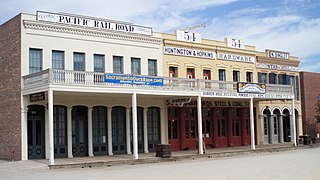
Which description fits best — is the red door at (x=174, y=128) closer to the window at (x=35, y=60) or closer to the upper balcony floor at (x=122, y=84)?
the upper balcony floor at (x=122, y=84)

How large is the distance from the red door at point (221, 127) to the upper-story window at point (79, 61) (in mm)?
11664

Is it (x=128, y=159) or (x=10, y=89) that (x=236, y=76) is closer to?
(x=128, y=159)

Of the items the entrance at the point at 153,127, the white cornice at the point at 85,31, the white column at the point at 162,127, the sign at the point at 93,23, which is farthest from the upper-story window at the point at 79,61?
the white column at the point at 162,127

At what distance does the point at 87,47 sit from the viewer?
87.1 feet

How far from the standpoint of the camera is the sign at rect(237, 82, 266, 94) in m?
30.5

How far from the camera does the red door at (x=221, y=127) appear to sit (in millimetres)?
33625

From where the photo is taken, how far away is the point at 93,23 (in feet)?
87.2

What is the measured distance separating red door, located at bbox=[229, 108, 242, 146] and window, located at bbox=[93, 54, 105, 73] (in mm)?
12012

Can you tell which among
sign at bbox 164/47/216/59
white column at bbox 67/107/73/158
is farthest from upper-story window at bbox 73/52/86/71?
sign at bbox 164/47/216/59

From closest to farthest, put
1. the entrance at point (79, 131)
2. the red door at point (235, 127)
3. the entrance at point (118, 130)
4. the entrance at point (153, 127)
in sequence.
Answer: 1. the entrance at point (79, 131)
2. the entrance at point (118, 130)
3. the entrance at point (153, 127)
4. the red door at point (235, 127)

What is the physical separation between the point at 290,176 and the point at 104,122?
13814 millimetres

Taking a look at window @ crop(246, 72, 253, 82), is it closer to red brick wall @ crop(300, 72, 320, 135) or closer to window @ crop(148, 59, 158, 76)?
red brick wall @ crop(300, 72, 320, 135)

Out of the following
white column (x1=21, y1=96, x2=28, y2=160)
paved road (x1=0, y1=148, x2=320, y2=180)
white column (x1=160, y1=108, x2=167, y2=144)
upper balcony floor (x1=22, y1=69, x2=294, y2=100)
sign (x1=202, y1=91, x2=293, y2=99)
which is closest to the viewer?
paved road (x1=0, y1=148, x2=320, y2=180)

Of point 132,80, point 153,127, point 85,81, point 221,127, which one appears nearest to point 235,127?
point 221,127
